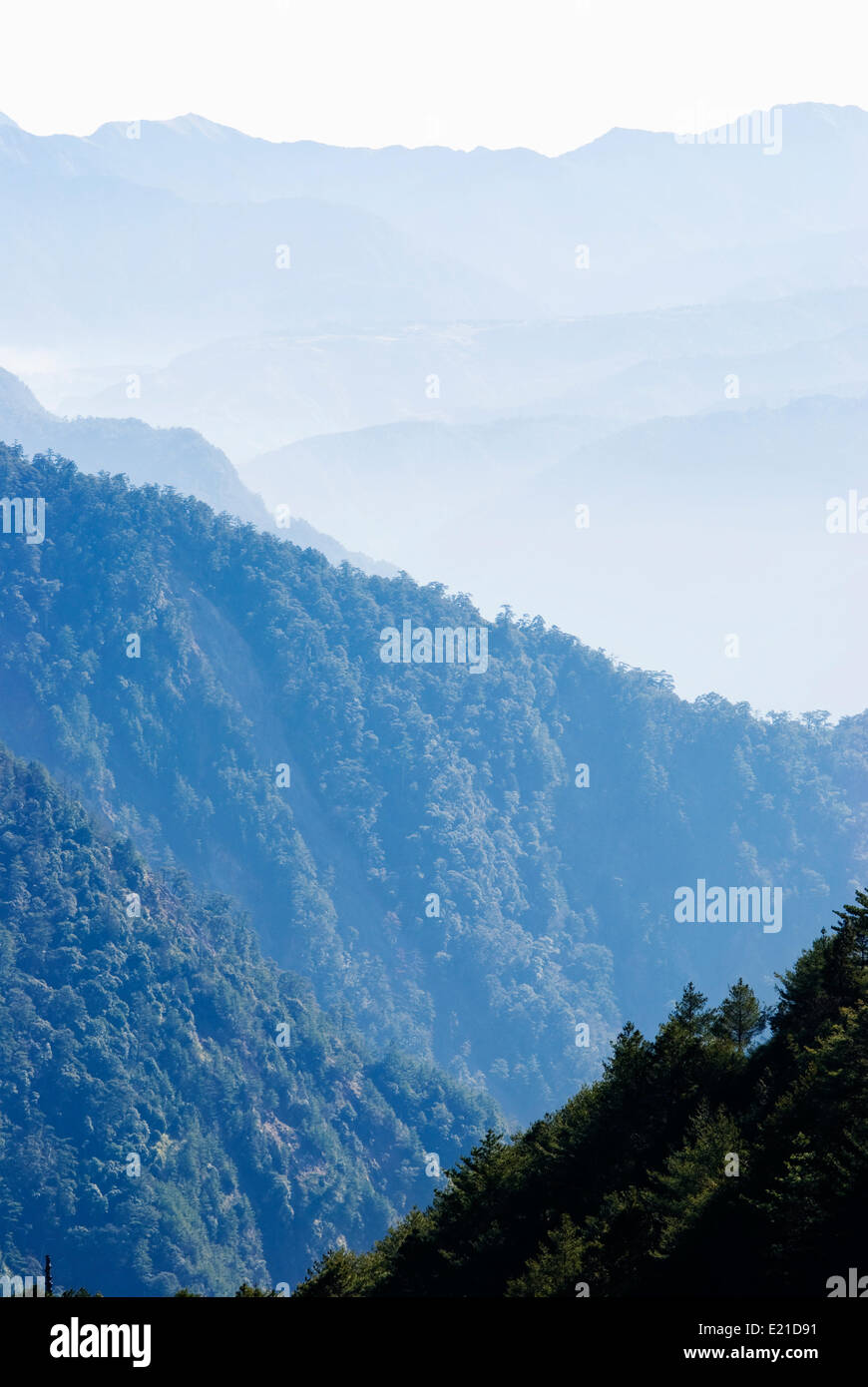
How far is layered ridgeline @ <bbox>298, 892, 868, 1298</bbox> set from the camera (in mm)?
37625

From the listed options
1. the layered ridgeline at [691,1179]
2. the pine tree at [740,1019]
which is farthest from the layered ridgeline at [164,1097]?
the pine tree at [740,1019]

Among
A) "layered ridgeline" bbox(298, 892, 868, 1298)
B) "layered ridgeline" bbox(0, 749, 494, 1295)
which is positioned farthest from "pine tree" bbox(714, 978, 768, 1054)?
"layered ridgeline" bbox(0, 749, 494, 1295)

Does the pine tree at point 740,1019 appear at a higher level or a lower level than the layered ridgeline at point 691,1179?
higher

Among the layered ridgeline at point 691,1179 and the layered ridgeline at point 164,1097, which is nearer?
the layered ridgeline at point 691,1179

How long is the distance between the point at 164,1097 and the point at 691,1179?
10362 centimetres

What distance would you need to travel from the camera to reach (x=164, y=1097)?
5502 inches

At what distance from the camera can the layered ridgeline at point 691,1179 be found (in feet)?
123

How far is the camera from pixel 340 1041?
6117 inches

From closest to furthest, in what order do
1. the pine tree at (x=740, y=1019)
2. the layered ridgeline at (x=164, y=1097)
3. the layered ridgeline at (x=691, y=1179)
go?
the layered ridgeline at (x=691, y=1179)
the pine tree at (x=740, y=1019)
the layered ridgeline at (x=164, y=1097)

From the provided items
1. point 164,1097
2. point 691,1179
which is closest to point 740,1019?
point 691,1179

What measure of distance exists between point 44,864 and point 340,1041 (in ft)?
112

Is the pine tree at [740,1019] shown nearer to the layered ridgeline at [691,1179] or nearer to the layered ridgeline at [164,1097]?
the layered ridgeline at [691,1179]

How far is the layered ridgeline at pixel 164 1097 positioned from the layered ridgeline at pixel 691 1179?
237 ft
